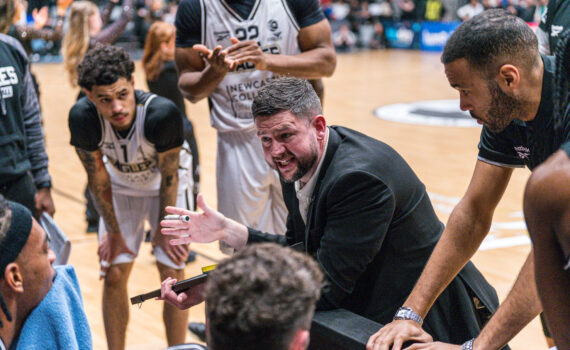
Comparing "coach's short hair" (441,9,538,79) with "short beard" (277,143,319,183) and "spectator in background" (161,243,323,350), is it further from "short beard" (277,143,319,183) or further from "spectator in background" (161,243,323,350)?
"spectator in background" (161,243,323,350)

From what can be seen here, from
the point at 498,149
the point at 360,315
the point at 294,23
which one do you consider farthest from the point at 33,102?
the point at 498,149

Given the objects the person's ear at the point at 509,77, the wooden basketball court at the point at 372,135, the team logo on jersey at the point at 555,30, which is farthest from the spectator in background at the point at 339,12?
the person's ear at the point at 509,77

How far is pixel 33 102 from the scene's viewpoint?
373 centimetres

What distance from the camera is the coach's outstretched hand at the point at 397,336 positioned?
80.2 inches

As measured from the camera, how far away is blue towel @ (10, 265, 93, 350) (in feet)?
6.67

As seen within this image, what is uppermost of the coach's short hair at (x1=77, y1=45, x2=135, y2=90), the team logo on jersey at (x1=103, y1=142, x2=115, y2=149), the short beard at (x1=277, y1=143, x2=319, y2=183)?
the coach's short hair at (x1=77, y1=45, x2=135, y2=90)

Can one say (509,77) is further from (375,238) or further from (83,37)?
(83,37)

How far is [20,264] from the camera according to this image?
6.26 feet

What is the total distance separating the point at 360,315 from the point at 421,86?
11978 mm

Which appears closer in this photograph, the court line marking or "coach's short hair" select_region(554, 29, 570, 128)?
"coach's short hair" select_region(554, 29, 570, 128)

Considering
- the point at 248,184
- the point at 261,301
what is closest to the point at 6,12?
the point at 248,184

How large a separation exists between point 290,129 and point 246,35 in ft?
5.00

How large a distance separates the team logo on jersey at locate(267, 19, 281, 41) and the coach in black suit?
1.37 metres

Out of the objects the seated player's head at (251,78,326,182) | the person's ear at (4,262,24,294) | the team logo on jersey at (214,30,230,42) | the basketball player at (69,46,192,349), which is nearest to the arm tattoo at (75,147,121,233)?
the basketball player at (69,46,192,349)
